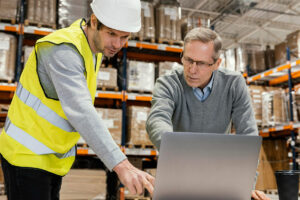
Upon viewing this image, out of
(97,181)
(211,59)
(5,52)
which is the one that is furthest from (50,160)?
(5,52)

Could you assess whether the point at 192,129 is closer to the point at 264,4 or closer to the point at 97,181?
the point at 97,181

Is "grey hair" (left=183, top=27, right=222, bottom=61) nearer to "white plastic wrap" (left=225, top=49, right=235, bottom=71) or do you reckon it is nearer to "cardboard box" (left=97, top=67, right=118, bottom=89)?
"cardboard box" (left=97, top=67, right=118, bottom=89)

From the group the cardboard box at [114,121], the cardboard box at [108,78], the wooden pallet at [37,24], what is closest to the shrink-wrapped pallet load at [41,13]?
the wooden pallet at [37,24]

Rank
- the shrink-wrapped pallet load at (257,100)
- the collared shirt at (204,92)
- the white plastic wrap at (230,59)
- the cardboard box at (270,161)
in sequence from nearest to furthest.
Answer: the collared shirt at (204,92)
the cardboard box at (270,161)
the shrink-wrapped pallet load at (257,100)
the white plastic wrap at (230,59)

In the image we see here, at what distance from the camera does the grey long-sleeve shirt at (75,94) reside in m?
1.28

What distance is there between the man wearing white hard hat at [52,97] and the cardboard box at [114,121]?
3968mm

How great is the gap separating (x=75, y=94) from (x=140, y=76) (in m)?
4.67

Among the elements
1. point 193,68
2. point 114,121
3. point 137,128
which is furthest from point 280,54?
point 193,68

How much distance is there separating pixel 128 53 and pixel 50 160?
5304 millimetres

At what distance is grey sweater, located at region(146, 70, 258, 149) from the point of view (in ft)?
7.42

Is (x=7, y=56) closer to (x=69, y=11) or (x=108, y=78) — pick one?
(x=69, y=11)

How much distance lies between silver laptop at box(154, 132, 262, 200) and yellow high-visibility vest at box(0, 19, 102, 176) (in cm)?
62

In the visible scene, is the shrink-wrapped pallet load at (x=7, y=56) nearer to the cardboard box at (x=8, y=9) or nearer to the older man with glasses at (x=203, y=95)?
the cardboard box at (x=8, y=9)

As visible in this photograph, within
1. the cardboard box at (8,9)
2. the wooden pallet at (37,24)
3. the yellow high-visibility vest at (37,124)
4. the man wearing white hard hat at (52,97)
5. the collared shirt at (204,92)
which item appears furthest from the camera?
the wooden pallet at (37,24)
